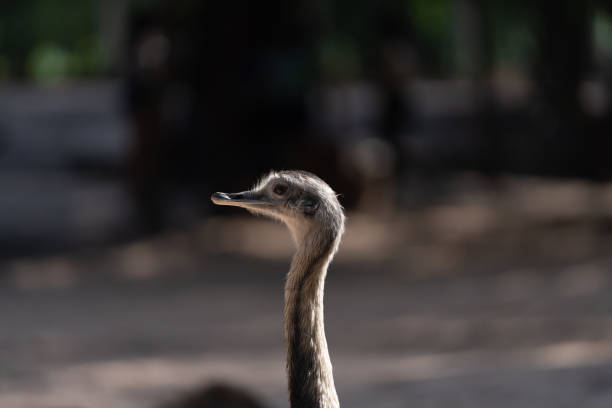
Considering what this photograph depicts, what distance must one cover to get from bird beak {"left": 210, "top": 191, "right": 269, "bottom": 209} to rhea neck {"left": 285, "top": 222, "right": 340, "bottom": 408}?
30 cm

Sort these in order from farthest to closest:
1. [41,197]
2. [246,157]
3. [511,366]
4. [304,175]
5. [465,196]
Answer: [41,197] → [465,196] → [246,157] → [511,366] → [304,175]

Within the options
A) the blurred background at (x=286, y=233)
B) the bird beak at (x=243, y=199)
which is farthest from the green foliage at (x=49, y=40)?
the bird beak at (x=243, y=199)

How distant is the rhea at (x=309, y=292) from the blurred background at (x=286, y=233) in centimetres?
194

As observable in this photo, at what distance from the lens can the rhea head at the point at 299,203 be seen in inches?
136

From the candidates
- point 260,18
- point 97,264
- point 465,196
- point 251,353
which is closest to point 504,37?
point 465,196

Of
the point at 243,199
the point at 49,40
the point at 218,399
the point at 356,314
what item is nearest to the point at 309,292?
the point at 243,199

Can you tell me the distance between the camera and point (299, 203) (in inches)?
139

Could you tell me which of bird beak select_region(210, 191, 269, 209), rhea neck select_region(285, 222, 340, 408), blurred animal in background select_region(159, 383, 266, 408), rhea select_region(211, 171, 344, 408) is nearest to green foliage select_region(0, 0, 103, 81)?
blurred animal in background select_region(159, 383, 266, 408)

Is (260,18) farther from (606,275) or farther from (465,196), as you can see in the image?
(606,275)

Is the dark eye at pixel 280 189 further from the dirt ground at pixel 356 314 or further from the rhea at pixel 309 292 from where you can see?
the dirt ground at pixel 356 314

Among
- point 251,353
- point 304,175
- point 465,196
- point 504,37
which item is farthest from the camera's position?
point 504,37

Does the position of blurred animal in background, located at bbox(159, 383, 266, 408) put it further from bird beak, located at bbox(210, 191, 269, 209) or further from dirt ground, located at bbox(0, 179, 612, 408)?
bird beak, located at bbox(210, 191, 269, 209)

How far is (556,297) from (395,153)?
5319 mm

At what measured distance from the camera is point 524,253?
11133 millimetres
